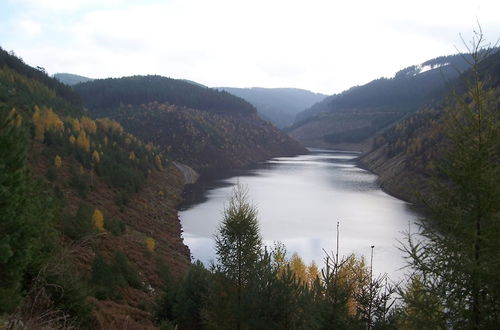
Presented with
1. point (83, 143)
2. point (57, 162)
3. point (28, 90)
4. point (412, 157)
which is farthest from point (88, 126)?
point (412, 157)

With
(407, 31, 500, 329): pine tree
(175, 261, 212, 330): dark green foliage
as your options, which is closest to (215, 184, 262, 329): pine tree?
(175, 261, 212, 330): dark green foliage

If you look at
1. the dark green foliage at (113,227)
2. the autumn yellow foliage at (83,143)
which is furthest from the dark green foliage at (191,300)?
the autumn yellow foliage at (83,143)

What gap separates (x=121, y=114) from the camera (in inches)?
7234

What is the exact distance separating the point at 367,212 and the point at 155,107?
5890 inches

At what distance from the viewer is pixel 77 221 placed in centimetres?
3431

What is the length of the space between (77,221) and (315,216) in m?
43.3

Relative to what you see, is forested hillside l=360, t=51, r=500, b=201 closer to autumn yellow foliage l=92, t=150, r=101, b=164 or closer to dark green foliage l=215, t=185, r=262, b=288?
dark green foliage l=215, t=185, r=262, b=288

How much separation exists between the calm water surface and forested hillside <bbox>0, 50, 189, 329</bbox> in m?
4.50

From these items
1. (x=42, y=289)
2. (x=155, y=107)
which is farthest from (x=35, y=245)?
(x=155, y=107)

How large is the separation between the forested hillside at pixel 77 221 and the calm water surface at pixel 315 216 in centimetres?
450

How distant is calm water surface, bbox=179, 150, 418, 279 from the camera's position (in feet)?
165

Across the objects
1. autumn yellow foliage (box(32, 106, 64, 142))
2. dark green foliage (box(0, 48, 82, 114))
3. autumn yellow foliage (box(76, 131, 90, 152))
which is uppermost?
dark green foliage (box(0, 48, 82, 114))

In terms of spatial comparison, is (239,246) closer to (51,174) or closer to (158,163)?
(51,174)

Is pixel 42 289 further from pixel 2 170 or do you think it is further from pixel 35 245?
pixel 35 245
